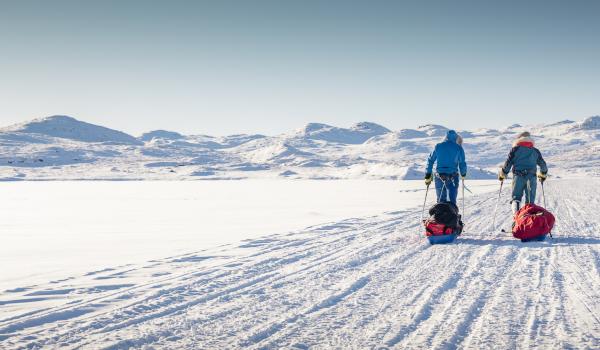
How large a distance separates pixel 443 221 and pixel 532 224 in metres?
1.55

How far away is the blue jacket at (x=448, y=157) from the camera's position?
10.3 metres

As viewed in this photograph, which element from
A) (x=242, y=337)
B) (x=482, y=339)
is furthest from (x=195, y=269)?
(x=482, y=339)

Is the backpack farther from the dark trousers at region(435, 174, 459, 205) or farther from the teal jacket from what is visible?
the teal jacket

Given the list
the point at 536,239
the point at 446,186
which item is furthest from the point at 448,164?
the point at 536,239

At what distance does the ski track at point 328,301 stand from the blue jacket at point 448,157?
207 centimetres

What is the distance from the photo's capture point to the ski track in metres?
4.06

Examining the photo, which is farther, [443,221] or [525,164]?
[525,164]

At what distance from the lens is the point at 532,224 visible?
29.5 ft

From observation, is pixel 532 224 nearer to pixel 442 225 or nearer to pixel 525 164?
pixel 442 225

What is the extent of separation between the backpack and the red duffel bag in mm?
1033

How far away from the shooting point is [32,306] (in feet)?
16.8

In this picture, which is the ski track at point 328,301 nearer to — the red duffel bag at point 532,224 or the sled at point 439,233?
the sled at point 439,233

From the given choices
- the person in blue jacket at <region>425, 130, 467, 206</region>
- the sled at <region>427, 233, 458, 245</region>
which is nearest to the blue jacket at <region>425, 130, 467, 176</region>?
the person in blue jacket at <region>425, 130, 467, 206</region>

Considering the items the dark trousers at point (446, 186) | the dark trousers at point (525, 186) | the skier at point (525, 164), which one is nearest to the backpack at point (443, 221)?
the dark trousers at point (446, 186)
